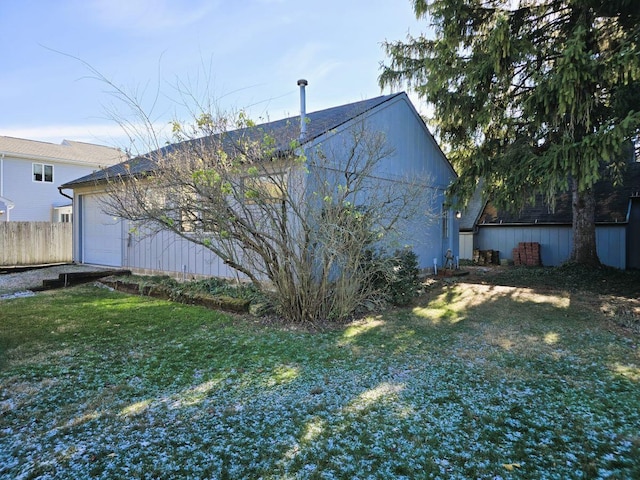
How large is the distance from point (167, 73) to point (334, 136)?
3443 mm

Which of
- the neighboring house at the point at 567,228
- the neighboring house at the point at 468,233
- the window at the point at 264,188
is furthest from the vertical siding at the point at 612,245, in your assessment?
the window at the point at 264,188

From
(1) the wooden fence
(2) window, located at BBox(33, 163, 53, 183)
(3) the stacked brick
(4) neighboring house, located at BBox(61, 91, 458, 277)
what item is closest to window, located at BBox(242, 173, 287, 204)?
(4) neighboring house, located at BBox(61, 91, 458, 277)

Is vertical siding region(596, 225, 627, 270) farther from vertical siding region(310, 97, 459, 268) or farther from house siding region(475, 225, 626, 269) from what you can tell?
vertical siding region(310, 97, 459, 268)

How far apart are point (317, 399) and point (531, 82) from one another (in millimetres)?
9402

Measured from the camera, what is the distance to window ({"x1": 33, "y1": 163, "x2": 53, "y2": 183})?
20.0 meters

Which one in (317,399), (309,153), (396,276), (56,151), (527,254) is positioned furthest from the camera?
(56,151)

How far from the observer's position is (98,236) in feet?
40.7

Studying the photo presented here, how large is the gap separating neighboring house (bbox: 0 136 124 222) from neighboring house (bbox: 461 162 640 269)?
19.6 meters

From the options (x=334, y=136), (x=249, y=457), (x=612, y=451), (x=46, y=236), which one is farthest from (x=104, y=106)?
(x=46, y=236)

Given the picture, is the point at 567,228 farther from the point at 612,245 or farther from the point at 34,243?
the point at 34,243

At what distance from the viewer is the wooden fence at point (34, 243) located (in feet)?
41.6

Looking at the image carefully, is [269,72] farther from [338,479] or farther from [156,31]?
[338,479]

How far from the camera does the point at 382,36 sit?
10.9 metres

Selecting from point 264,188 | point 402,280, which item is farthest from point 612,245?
point 264,188
